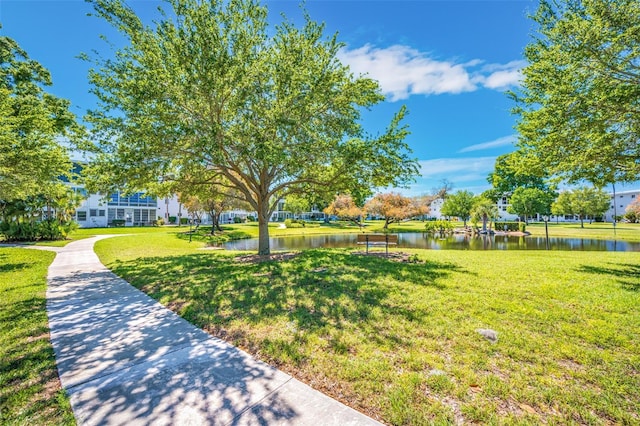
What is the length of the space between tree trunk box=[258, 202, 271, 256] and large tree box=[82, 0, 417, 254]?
222cm

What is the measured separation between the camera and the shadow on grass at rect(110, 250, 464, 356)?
195 inches

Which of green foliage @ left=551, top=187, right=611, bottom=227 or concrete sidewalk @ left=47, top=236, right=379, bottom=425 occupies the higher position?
green foliage @ left=551, top=187, right=611, bottom=227

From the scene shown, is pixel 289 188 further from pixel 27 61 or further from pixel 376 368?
pixel 27 61

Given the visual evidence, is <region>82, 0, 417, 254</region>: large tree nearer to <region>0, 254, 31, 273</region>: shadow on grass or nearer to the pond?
<region>0, 254, 31, 273</region>: shadow on grass

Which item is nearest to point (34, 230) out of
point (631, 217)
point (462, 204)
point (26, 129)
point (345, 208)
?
point (26, 129)

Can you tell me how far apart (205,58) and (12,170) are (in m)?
7.87

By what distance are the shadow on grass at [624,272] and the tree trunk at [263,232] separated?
35.8 feet

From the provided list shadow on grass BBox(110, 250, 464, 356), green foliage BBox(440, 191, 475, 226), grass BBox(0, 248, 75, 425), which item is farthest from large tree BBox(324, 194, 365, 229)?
grass BBox(0, 248, 75, 425)

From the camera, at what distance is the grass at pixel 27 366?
8.77 ft

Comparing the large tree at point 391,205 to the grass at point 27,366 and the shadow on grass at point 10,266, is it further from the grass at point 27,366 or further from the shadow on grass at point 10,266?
the grass at point 27,366

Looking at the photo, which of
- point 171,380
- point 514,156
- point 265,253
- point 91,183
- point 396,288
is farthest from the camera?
point 265,253

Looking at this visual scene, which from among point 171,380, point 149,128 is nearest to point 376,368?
point 171,380

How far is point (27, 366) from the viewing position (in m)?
3.48

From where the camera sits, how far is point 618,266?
9125 mm
